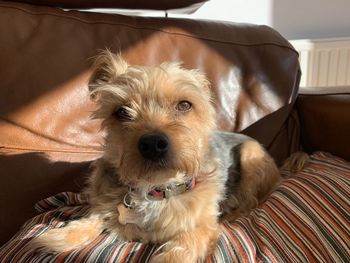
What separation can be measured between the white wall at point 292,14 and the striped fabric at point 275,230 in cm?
151

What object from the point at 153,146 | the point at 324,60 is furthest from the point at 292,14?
the point at 153,146

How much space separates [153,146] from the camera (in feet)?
3.44

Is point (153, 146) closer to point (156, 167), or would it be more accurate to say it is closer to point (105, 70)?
point (156, 167)

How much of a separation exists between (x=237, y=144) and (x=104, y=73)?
651mm

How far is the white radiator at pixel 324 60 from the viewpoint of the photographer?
8.36 ft

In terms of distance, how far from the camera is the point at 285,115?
1713mm

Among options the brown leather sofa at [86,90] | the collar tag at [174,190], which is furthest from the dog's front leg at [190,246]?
the brown leather sofa at [86,90]

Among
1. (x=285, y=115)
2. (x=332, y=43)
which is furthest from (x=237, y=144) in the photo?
(x=332, y=43)

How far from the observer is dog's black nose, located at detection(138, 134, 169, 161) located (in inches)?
41.3

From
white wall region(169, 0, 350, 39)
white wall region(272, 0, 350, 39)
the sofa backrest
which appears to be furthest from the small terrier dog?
white wall region(272, 0, 350, 39)

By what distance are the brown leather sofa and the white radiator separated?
944 mm

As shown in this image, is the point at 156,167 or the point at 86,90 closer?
the point at 156,167

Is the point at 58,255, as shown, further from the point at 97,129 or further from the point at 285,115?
the point at 285,115

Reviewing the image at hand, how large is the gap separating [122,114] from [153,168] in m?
0.24
